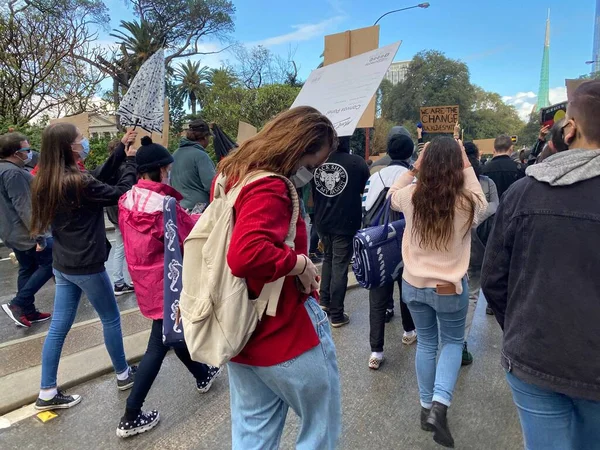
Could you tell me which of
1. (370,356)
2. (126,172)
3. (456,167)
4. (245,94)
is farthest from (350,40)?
(245,94)

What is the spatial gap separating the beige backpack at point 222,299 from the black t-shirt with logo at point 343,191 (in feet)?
8.48

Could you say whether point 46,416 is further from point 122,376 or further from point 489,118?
point 489,118

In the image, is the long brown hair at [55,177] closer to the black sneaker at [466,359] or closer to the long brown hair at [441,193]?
the long brown hair at [441,193]

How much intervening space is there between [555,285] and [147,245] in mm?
2063

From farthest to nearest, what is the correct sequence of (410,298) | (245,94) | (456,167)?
(245,94)
(410,298)
(456,167)

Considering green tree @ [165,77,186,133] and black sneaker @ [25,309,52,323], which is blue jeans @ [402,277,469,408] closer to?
black sneaker @ [25,309,52,323]

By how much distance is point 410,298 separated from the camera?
8.62 feet

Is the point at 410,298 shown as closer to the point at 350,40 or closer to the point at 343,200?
the point at 343,200

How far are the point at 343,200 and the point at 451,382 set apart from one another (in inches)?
77.3

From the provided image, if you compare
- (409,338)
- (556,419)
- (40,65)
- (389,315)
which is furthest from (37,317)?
(40,65)

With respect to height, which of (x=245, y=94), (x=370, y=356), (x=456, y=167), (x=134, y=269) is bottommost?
(x=370, y=356)

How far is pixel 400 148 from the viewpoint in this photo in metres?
3.53

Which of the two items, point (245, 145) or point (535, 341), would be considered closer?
point (535, 341)

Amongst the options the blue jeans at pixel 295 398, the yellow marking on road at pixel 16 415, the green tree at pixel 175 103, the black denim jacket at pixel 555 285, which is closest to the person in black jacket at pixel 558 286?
the black denim jacket at pixel 555 285
